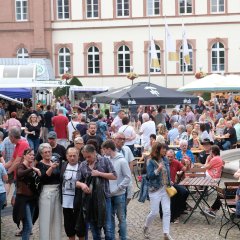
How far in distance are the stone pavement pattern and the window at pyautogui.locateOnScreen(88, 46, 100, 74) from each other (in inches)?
1586

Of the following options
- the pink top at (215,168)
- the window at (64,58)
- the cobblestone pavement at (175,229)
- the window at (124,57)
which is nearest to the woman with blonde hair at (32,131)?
the cobblestone pavement at (175,229)

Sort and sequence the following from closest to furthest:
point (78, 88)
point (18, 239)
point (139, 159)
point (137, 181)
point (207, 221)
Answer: point (18, 239), point (207, 221), point (137, 181), point (139, 159), point (78, 88)

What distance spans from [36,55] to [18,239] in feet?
138

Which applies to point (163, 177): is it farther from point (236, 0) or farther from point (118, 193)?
point (236, 0)

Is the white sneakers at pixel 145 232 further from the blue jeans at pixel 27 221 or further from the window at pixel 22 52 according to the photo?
the window at pixel 22 52

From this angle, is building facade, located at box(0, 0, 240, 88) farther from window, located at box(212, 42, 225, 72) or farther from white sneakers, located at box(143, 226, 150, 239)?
white sneakers, located at box(143, 226, 150, 239)

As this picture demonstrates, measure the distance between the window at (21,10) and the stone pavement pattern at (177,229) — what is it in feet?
137

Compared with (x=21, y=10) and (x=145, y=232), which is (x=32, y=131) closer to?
(x=145, y=232)

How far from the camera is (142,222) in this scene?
12023 millimetres

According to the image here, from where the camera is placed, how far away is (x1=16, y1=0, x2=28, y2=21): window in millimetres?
52875

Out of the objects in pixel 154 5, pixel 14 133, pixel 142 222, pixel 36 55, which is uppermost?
pixel 154 5

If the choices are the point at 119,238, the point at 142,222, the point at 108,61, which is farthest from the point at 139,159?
the point at 108,61

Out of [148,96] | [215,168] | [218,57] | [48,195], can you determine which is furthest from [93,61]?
[48,195]

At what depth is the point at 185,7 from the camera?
51.9 metres
